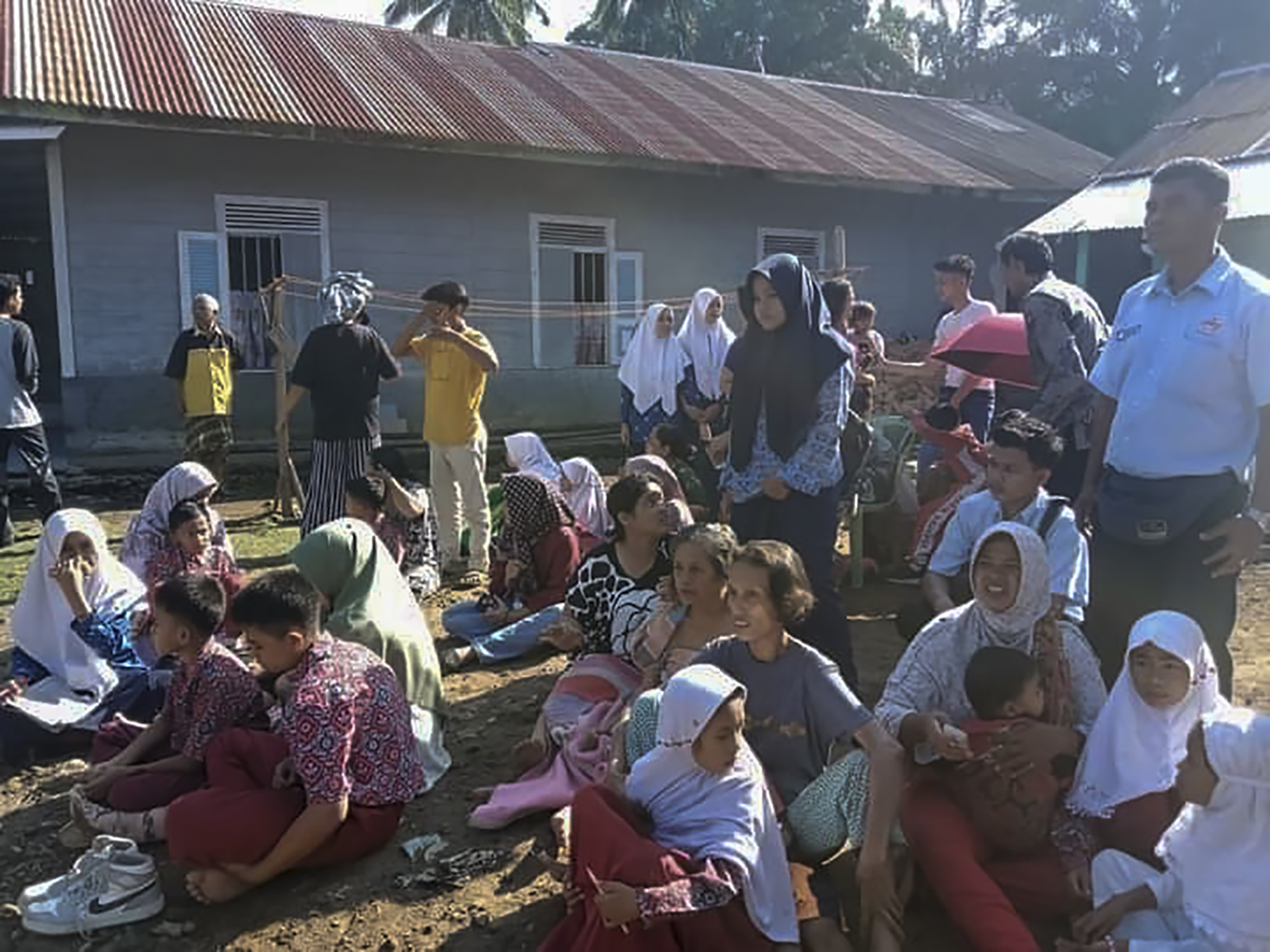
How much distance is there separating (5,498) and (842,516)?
530 cm

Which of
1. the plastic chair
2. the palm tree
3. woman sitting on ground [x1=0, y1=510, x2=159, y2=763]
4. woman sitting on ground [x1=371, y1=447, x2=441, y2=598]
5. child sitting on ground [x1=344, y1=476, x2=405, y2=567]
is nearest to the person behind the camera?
woman sitting on ground [x1=0, y1=510, x2=159, y2=763]

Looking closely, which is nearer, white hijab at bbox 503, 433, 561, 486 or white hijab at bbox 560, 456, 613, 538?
white hijab at bbox 560, 456, 613, 538

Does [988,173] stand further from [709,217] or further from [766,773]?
[766,773]

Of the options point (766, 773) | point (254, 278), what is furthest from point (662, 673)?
point (254, 278)

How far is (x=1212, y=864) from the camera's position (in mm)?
2285

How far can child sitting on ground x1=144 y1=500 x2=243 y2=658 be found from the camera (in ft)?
14.9

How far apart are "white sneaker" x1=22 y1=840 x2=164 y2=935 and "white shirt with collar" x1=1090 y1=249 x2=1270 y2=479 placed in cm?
286

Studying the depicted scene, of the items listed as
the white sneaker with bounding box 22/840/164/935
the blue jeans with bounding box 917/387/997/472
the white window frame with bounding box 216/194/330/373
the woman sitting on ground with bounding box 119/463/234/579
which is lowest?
the white sneaker with bounding box 22/840/164/935

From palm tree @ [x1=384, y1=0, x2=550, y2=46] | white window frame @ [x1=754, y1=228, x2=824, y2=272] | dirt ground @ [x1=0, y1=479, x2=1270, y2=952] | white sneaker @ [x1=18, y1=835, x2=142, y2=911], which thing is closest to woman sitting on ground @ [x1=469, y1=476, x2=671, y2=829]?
dirt ground @ [x1=0, y1=479, x2=1270, y2=952]

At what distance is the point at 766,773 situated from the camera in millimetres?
2936

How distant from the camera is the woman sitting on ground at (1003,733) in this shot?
Result: 261 cm

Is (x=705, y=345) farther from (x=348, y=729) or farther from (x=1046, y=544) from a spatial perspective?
→ (x=348, y=729)

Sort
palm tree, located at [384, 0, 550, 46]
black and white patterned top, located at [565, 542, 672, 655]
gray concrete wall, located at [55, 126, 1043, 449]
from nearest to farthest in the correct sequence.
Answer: black and white patterned top, located at [565, 542, 672, 655] → gray concrete wall, located at [55, 126, 1043, 449] → palm tree, located at [384, 0, 550, 46]

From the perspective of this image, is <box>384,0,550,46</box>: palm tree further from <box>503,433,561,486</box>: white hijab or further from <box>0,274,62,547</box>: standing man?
<box>503,433,561,486</box>: white hijab
